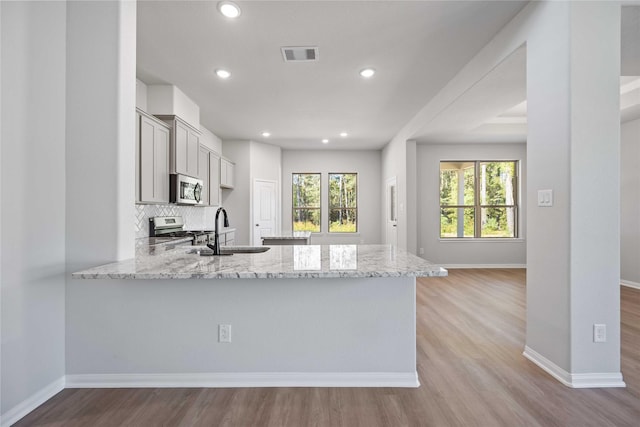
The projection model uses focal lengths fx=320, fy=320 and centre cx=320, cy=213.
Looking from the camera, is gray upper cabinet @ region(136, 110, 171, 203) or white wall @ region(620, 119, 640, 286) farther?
white wall @ region(620, 119, 640, 286)

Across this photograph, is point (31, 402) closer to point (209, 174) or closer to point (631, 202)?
point (209, 174)

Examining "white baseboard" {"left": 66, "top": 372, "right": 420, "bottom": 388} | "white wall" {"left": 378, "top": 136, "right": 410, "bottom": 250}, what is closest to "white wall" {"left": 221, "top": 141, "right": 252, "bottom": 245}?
"white wall" {"left": 378, "top": 136, "right": 410, "bottom": 250}

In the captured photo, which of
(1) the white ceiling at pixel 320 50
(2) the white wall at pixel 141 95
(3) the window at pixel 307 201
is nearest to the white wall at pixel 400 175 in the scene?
(1) the white ceiling at pixel 320 50

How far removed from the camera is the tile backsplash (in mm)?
3709

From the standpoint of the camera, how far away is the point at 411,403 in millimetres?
1910

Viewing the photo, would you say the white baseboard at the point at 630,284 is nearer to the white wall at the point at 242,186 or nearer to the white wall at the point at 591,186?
the white wall at the point at 591,186

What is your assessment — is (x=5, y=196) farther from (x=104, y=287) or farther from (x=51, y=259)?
(x=104, y=287)

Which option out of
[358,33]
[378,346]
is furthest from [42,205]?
[358,33]

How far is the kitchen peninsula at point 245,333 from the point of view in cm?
209

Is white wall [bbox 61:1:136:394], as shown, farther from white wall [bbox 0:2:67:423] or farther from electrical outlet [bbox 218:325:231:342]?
electrical outlet [bbox 218:325:231:342]

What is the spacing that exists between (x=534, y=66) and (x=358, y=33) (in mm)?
1440

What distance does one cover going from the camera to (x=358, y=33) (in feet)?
9.36

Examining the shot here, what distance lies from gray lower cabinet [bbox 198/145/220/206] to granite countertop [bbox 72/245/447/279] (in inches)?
115

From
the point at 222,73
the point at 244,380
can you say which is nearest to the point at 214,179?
the point at 222,73
